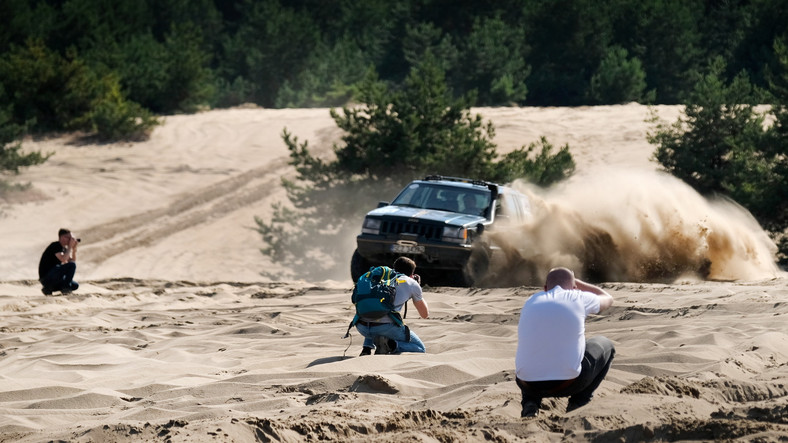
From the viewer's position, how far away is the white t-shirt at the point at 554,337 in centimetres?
681

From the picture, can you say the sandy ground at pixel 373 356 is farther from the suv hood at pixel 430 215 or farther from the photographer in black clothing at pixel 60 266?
the suv hood at pixel 430 215

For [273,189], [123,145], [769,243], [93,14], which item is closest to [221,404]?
[769,243]

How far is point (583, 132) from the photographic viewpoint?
35.3m

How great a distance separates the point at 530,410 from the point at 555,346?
1.37 ft

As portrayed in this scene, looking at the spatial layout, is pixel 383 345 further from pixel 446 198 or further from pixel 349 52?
pixel 349 52

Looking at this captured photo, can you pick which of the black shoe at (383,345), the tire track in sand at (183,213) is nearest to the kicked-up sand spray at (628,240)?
the black shoe at (383,345)

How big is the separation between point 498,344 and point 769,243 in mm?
11552

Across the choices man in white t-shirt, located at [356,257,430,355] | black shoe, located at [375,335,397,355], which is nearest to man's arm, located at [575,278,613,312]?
man in white t-shirt, located at [356,257,430,355]

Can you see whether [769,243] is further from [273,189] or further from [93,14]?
[93,14]

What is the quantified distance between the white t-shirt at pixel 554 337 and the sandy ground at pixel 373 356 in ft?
0.91

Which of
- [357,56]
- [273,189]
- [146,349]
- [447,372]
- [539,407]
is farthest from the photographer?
[357,56]

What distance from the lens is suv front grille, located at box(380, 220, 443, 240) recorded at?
1484 cm

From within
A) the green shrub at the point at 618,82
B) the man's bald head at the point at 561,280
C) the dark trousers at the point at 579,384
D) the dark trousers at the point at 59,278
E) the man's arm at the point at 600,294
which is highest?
the green shrub at the point at 618,82

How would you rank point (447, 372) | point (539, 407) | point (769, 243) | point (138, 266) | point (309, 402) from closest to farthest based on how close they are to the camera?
point (539, 407) < point (309, 402) < point (447, 372) < point (769, 243) < point (138, 266)
